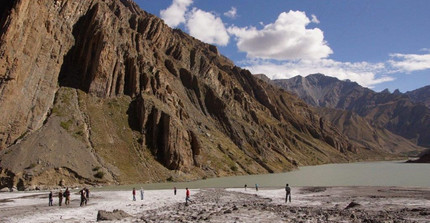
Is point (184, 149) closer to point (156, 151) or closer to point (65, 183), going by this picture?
point (156, 151)

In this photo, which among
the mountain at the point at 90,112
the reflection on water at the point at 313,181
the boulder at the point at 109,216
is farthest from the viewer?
the reflection on water at the point at 313,181

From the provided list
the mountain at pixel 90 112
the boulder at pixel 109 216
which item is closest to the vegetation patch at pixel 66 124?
the mountain at pixel 90 112

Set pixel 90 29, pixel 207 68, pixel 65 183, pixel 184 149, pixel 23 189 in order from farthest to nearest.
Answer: pixel 207 68
pixel 90 29
pixel 184 149
pixel 65 183
pixel 23 189

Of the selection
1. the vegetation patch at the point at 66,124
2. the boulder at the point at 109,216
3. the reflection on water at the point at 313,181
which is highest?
the vegetation patch at the point at 66,124

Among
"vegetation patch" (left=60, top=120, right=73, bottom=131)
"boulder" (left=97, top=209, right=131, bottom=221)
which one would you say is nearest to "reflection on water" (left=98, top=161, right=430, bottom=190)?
"vegetation patch" (left=60, top=120, right=73, bottom=131)

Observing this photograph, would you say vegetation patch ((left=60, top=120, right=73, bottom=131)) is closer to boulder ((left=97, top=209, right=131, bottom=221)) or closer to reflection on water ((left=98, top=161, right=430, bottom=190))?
reflection on water ((left=98, top=161, right=430, bottom=190))

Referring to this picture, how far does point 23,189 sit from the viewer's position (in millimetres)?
57875

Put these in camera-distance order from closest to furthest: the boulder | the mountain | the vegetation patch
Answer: the boulder
the mountain
the vegetation patch

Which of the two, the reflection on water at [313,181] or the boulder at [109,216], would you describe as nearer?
the boulder at [109,216]

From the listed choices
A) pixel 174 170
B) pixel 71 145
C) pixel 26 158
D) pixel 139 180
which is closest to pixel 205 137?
pixel 174 170

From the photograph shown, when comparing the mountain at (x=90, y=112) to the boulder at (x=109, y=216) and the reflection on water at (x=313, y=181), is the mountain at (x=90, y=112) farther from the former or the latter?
the boulder at (x=109, y=216)

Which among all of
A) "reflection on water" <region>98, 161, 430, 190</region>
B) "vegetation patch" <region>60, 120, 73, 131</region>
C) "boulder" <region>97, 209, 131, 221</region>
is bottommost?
"reflection on water" <region>98, 161, 430, 190</region>

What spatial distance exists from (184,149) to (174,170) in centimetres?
719

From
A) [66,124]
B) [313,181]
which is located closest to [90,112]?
[66,124]
